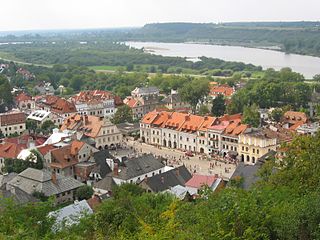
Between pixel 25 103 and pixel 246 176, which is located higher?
pixel 246 176

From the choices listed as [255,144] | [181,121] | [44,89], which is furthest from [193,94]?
[44,89]

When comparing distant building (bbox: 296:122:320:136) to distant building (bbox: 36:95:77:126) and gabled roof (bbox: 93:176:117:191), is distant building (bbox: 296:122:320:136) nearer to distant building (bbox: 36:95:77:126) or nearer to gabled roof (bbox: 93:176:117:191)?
gabled roof (bbox: 93:176:117:191)

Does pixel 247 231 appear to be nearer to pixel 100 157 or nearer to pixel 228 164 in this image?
pixel 100 157

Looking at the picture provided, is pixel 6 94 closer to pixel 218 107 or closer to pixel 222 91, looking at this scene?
pixel 218 107

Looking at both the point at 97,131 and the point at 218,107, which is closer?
the point at 97,131

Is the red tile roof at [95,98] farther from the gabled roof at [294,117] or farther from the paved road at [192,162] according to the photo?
the gabled roof at [294,117]

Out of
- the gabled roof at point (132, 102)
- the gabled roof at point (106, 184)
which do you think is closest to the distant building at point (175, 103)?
the gabled roof at point (132, 102)
